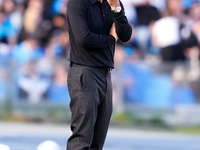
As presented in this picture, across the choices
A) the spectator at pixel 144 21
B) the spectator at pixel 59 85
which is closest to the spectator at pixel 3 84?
the spectator at pixel 59 85

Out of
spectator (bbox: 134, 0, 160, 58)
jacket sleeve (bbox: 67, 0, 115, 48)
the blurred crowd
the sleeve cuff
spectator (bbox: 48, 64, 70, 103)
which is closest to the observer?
jacket sleeve (bbox: 67, 0, 115, 48)

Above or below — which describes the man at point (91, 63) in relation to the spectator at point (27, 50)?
below

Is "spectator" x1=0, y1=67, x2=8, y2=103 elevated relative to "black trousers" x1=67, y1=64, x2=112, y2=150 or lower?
elevated

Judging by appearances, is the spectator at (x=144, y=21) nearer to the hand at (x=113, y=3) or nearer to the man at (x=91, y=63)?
the man at (x=91, y=63)

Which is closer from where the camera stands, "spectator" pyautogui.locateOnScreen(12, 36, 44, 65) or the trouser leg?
the trouser leg

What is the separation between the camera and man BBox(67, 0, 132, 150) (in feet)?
15.1

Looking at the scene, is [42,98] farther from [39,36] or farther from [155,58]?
[155,58]

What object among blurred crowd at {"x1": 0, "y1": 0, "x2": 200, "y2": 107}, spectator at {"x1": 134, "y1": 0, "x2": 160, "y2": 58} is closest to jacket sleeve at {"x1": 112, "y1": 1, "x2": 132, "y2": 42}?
blurred crowd at {"x1": 0, "y1": 0, "x2": 200, "y2": 107}

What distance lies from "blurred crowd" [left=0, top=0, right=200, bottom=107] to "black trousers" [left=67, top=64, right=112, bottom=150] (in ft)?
24.0

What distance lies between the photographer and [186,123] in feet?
40.2

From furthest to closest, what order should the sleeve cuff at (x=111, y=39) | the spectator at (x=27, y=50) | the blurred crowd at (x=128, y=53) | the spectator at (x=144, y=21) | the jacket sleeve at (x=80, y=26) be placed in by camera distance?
the spectator at (x=27, y=50) < the spectator at (x=144, y=21) < the blurred crowd at (x=128, y=53) < the sleeve cuff at (x=111, y=39) < the jacket sleeve at (x=80, y=26)

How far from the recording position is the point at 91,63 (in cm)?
467

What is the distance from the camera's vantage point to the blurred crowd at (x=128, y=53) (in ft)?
39.9

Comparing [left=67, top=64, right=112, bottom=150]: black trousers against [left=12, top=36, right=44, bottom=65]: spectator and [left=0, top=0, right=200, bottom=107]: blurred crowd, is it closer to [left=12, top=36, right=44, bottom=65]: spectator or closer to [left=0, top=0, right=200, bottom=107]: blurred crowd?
[left=0, top=0, right=200, bottom=107]: blurred crowd
